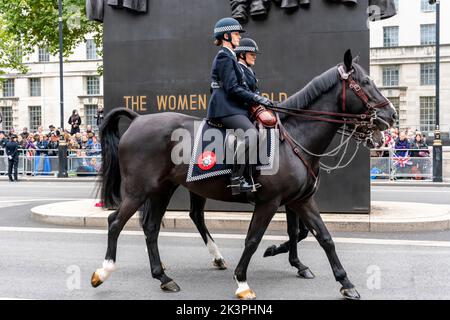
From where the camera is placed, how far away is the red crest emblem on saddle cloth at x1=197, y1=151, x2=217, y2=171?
6438mm

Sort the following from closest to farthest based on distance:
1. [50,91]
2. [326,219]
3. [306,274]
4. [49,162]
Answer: [306,274]
[326,219]
[49,162]
[50,91]

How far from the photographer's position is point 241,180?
20.3ft

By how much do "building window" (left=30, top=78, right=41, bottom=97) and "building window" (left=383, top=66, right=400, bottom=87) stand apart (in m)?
32.4

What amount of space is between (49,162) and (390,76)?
3539 centimetres

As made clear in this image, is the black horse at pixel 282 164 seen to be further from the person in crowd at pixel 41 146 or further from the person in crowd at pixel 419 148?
the person in crowd at pixel 41 146

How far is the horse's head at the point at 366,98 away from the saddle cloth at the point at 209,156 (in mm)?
964

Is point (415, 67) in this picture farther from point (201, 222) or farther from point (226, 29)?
point (226, 29)

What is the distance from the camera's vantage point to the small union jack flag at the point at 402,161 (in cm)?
2115

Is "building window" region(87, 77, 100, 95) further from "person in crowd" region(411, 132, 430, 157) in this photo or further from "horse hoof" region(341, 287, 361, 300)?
"horse hoof" region(341, 287, 361, 300)

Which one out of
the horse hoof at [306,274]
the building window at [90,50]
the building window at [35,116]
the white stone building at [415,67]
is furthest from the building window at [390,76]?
the horse hoof at [306,274]

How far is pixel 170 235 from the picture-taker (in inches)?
391

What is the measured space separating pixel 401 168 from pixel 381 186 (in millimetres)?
2134

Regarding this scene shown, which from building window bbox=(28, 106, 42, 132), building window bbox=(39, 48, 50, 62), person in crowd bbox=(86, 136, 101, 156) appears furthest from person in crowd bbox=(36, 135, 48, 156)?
building window bbox=(39, 48, 50, 62)

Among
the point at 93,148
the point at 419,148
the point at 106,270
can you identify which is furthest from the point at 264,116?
the point at 93,148
